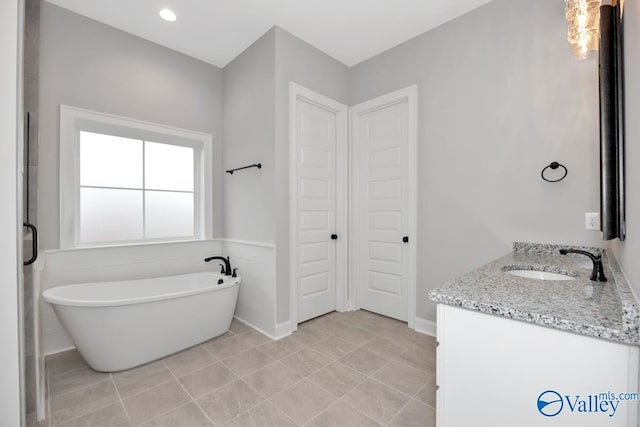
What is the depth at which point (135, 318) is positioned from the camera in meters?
1.99

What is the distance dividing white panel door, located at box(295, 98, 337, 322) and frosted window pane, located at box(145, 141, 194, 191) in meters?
1.37

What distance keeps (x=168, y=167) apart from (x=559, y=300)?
10.9 ft

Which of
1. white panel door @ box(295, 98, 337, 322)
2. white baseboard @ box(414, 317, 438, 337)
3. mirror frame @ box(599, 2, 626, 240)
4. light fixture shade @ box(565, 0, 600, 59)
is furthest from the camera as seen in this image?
white panel door @ box(295, 98, 337, 322)

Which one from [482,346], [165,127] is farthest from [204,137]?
[482,346]

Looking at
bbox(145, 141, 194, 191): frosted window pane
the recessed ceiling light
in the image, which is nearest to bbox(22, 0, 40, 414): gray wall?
the recessed ceiling light

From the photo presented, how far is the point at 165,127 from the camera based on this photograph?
2855mm

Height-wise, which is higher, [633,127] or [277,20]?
[277,20]

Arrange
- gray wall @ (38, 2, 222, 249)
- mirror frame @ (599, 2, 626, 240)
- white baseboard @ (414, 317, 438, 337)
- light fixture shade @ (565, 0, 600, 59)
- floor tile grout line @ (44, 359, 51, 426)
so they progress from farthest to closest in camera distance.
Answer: white baseboard @ (414, 317, 438, 337) < gray wall @ (38, 2, 222, 249) < floor tile grout line @ (44, 359, 51, 426) < light fixture shade @ (565, 0, 600, 59) < mirror frame @ (599, 2, 626, 240)

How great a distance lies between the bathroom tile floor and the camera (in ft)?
5.08

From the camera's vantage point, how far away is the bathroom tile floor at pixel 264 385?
1.55 metres

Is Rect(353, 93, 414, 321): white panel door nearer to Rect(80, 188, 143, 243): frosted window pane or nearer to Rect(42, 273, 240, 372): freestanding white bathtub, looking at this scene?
Rect(42, 273, 240, 372): freestanding white bathtub

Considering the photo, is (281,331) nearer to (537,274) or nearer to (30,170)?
(537,274)

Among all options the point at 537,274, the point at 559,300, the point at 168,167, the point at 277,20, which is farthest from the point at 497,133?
the point at 168,167

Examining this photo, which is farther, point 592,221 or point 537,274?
point 592,221
